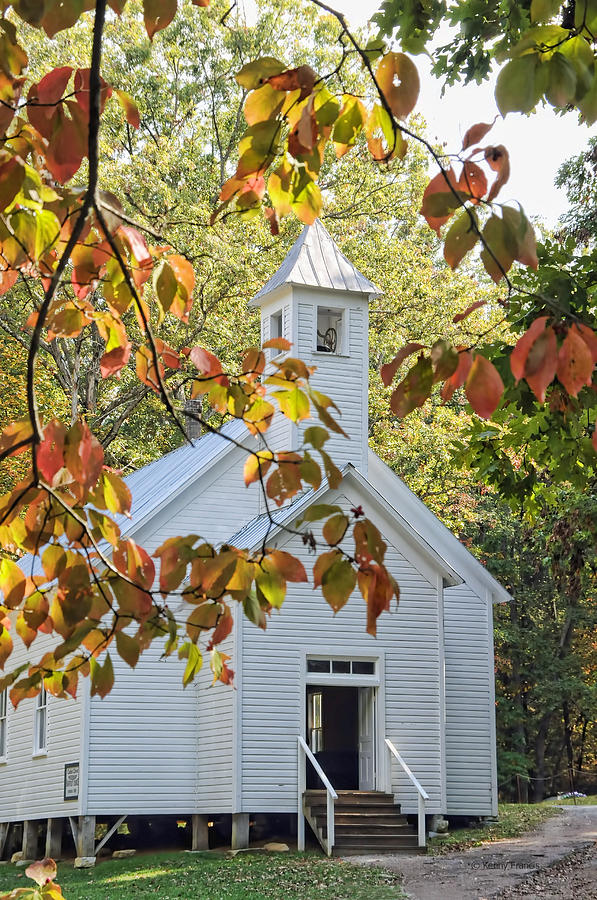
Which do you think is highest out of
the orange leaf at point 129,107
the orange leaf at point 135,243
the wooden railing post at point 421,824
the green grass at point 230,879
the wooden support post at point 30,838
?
the orange leaf at point 129,107

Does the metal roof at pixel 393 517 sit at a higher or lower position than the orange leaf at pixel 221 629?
higher

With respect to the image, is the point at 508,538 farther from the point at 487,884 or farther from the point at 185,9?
the point at 487,884

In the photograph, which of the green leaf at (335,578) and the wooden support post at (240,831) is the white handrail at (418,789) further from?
the green leaf at (335,578)

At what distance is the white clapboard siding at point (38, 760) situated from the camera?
2000 centimetres

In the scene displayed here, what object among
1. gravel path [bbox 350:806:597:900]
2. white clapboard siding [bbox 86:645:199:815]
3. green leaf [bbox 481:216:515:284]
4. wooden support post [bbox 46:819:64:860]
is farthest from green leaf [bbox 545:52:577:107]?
wooden support post [bbox 46:819:64:860]

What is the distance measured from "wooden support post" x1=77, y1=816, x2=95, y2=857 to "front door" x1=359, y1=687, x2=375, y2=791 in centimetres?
438

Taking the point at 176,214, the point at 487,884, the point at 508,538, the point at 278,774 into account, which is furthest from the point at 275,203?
the point at 508,538

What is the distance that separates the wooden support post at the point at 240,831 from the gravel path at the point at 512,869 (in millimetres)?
2062

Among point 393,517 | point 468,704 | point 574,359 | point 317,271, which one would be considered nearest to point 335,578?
point 574,359

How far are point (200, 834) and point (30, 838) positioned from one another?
483cm

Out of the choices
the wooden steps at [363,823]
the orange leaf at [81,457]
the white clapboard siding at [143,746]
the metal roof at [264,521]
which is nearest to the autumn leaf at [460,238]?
the orange leaf at [81,457]

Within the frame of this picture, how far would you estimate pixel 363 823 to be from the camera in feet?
58.4

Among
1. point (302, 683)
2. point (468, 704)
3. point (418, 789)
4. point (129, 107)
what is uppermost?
point (129, 107)

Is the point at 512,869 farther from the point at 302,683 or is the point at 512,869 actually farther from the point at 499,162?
the point at 499,162
